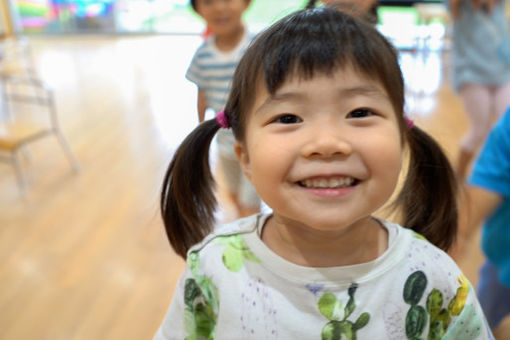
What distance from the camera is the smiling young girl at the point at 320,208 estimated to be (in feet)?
2.23

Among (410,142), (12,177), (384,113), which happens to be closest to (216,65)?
(410,142)

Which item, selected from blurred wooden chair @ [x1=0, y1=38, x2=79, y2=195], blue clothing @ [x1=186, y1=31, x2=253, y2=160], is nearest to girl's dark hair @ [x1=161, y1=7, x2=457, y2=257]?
blue clothing @ [x1=186, y1=31, x2=253, y2=160]

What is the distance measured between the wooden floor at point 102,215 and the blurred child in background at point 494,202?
0.60 feet

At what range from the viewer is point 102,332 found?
6.65 feet

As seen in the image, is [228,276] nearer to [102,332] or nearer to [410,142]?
[410,142]

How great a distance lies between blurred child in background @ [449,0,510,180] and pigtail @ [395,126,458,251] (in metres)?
1.78

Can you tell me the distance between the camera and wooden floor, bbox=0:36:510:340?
2121 millimetres

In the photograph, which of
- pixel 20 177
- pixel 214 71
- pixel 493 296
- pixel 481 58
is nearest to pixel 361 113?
pixel 493 296

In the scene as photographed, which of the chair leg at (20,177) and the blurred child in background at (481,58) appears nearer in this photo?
the blurred child in background at (481,58)

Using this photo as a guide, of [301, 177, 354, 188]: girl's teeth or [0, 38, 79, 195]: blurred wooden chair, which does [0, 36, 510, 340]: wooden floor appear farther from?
[301, 177, 354, 188]: girl's teeth

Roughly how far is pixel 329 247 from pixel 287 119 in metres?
0.22

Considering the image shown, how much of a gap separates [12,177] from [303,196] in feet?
10.3

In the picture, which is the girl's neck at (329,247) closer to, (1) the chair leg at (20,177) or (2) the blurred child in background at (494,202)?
(2) the blurred child in background at (494,202)

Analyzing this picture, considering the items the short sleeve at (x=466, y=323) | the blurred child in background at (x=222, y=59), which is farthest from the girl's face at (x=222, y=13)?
the short sleeve at (x=466, y=323)
